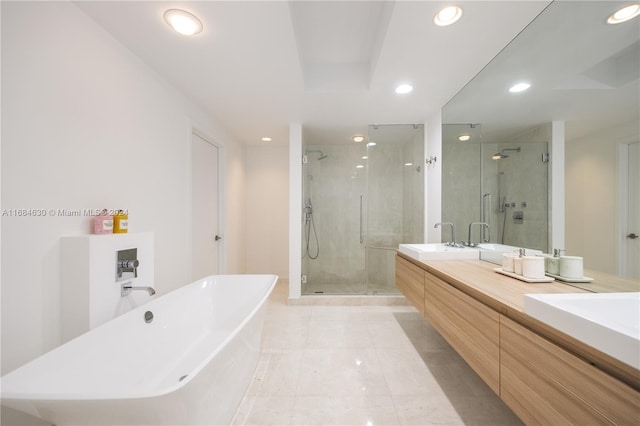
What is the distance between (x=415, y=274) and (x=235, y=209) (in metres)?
2.64

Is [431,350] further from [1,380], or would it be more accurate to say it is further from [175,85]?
[175,85]

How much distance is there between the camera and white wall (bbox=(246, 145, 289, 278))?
4.01 metres

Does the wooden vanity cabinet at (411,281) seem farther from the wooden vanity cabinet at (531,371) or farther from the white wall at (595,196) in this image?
the white wall at (595,196)

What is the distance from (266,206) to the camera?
4023 millimetres

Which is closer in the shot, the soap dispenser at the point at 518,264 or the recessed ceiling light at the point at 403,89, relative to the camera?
the soap dispenser at the point at 518,264

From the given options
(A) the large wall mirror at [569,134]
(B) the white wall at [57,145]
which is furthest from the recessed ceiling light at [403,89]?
(B) the white wall at [57,145]

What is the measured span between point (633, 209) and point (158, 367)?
2.49 meters

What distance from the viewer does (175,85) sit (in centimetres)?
211

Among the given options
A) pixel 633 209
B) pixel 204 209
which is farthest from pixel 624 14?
pixel 204 209

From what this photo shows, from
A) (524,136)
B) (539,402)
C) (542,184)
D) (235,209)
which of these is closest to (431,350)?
(539,402)

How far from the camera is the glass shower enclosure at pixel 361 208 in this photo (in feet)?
10.6

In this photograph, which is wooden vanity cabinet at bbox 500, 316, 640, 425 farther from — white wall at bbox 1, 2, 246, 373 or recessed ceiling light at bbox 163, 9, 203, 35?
recessed ceiling light at bbox 163, 9, 203, 35

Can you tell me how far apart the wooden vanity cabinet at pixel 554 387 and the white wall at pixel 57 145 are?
6.98ft

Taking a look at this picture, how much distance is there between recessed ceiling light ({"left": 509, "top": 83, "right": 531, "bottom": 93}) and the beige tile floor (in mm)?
2003
